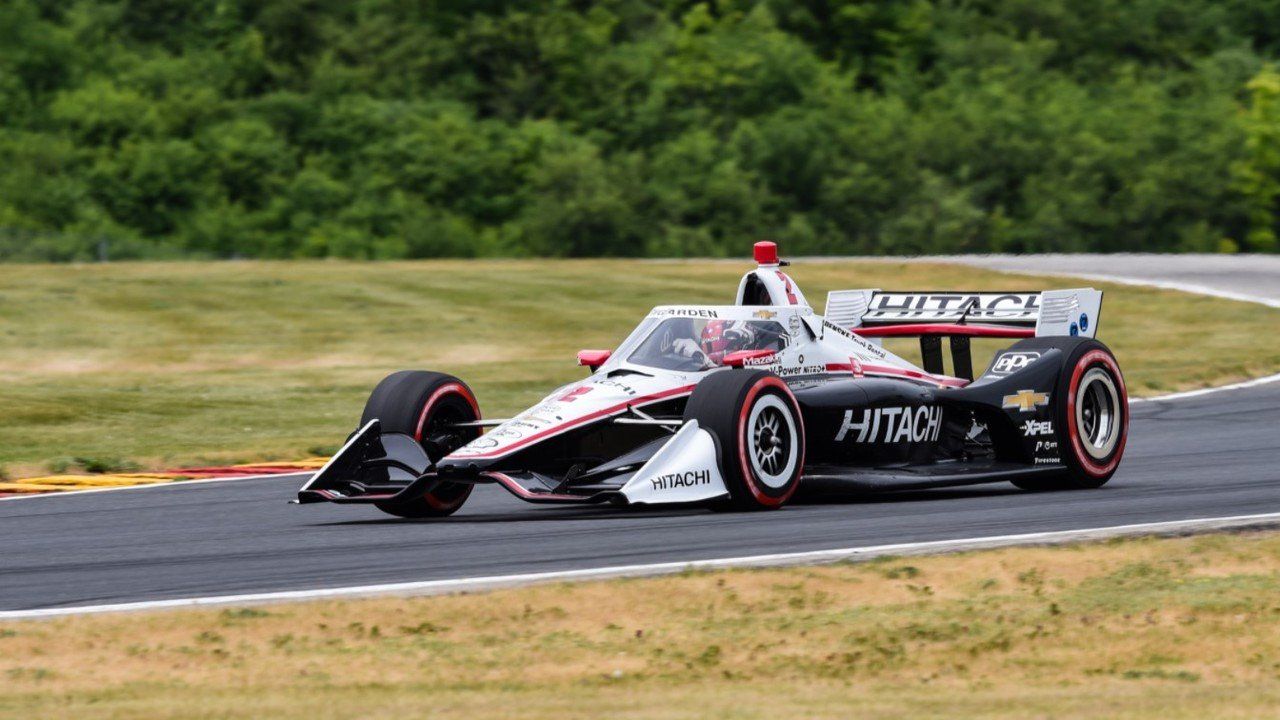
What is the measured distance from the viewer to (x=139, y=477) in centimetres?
1511

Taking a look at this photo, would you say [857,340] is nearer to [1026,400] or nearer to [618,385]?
[1026,400]

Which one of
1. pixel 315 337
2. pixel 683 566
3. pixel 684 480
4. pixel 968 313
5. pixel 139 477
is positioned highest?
pixel 968 313

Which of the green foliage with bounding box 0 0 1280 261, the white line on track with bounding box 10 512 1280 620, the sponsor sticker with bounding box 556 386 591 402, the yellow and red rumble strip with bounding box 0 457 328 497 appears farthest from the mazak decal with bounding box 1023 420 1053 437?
the green foliage with bounding box 0 0 1280 261

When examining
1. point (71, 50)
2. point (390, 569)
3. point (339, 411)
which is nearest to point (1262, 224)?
point (71, 50)

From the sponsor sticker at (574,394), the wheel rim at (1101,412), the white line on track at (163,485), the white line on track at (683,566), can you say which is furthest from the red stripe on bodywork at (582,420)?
the white line on track at (163,485)

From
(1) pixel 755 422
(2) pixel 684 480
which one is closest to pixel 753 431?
(1) pixel 755 422

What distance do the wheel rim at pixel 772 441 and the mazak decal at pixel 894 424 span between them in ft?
2.56

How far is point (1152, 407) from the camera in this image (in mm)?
19828

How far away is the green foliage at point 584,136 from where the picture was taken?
182 feet

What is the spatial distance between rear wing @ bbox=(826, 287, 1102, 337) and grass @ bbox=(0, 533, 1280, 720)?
5.06 m

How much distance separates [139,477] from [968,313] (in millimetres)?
6547

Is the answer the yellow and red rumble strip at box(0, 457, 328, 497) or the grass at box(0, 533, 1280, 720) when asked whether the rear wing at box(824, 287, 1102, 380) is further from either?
the grass at box(0, 533, 1280, 720)

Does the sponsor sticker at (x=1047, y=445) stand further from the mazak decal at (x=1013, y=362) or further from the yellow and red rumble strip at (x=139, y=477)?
the yellow and red rumble strip at (x=139, y=477)

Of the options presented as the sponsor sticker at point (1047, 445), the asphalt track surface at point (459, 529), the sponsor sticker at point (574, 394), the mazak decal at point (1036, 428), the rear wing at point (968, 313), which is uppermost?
the rear wing at point (968, 313)
